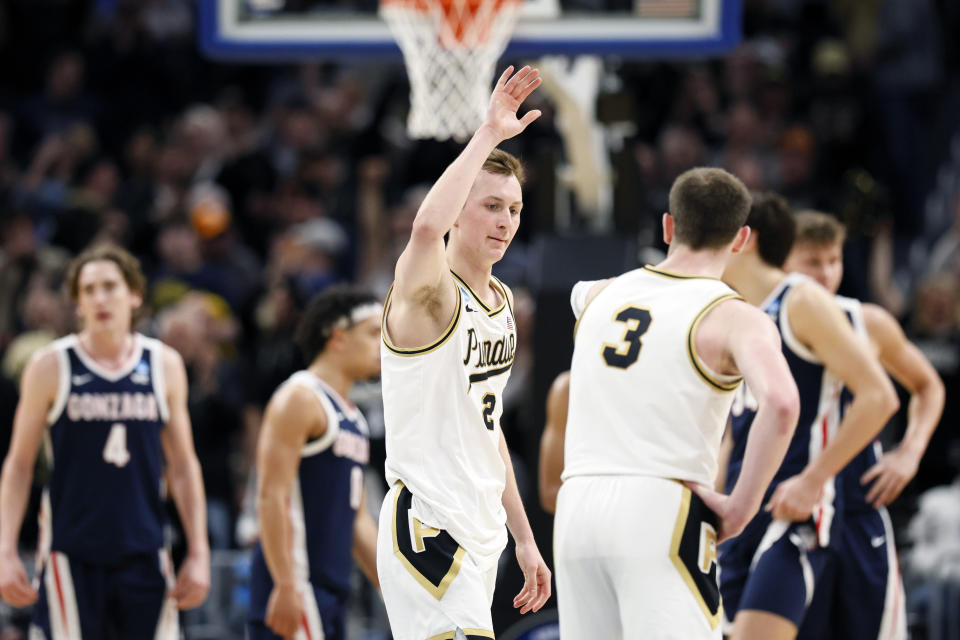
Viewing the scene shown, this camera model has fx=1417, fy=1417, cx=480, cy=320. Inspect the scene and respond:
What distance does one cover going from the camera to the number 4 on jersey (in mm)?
6922

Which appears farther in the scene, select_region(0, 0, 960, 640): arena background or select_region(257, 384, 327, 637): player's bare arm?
select_region(0, 0, 960, 640): arena background

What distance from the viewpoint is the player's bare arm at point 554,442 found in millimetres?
7234

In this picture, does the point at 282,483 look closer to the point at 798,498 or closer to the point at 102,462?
the point at 102,462

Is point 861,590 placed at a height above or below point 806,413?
below

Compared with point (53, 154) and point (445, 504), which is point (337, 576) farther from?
point (53, 154)

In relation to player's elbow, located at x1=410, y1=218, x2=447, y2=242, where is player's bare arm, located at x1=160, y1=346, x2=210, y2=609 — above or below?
→ below

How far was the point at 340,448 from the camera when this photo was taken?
683 cm

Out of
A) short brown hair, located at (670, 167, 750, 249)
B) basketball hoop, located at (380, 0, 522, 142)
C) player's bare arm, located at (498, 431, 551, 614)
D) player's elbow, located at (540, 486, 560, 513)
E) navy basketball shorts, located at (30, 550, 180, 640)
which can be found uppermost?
basketball hoop, located at (380, 0, 522, 142)

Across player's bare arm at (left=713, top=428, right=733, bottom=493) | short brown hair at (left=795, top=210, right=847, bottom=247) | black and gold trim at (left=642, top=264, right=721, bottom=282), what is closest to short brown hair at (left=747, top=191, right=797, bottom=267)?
short brown hair at (left=795, top=210, right=847, bottom=247)

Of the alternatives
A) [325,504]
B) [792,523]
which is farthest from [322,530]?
[792,523]

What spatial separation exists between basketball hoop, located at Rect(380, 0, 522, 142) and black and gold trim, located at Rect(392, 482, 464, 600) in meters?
3.68

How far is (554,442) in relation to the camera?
734 centimetres

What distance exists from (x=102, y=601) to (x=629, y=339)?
319 centimetres

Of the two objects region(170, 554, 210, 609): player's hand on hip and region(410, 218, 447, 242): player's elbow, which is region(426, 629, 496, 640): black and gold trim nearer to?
region(410, 218, 447, 242): player's elbow
